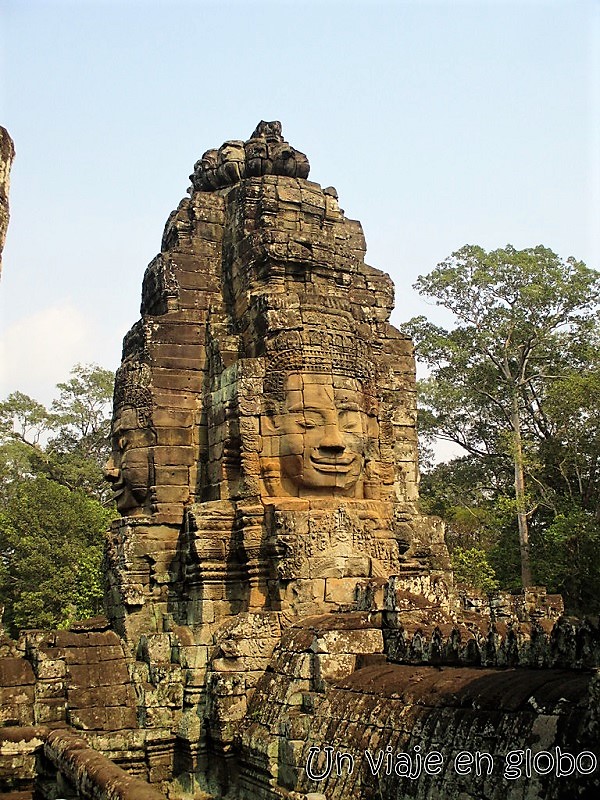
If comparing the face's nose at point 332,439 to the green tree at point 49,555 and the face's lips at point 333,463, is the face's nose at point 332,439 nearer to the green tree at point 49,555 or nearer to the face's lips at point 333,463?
the face's lips at point 333,463

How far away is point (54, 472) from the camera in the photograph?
1309 inches

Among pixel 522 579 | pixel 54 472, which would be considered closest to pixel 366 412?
pixel 522 579

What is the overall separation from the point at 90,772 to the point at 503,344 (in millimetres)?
22653

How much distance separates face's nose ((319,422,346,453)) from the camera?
444 inches

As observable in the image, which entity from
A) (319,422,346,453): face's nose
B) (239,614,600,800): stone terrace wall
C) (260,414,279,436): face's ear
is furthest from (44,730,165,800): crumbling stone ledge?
(319,422,346,453): face's nose

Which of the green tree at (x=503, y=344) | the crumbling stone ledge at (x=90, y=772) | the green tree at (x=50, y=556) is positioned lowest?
the crumbling stone ledge at (x=90, y=772)

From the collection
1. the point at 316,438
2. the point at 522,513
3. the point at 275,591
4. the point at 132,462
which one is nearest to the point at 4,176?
the point at 316,438

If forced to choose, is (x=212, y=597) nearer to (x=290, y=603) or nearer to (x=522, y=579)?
(x=290, y=603)

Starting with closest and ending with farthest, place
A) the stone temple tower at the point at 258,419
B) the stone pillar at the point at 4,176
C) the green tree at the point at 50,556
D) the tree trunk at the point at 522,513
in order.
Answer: the stone pillar at the point at 4,176
the stone temple tower at the point at 258,419
the tree trunk at the point at 522,513
the green tree at the point at 50,556

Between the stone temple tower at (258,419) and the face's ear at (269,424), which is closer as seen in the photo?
the stone temple tower at (258,419)

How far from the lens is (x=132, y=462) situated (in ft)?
41.5

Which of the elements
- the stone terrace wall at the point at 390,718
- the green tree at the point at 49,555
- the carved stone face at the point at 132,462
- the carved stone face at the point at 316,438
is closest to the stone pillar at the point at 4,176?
the stone terrace wall at the point at 390,718

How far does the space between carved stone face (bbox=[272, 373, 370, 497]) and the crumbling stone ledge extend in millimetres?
4089

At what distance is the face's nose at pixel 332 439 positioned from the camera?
37.0 feet
